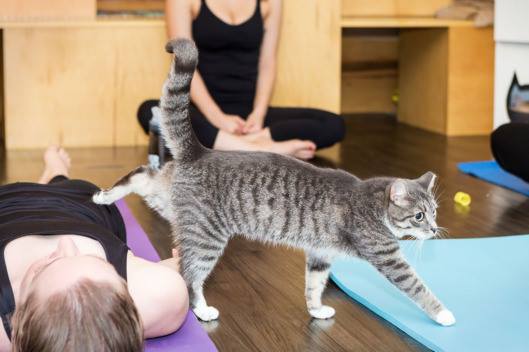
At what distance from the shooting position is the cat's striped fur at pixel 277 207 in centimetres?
178

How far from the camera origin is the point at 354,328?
1807mm

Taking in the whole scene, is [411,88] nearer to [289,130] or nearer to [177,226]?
[289,130]

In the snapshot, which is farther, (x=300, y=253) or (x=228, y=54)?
(x=228, y=54)

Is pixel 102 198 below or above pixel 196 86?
below

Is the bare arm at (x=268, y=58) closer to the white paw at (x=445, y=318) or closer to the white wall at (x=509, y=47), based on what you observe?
the white wall at (x=509, y=47)

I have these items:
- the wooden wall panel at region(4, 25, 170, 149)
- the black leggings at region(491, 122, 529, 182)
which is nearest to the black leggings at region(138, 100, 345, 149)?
the wooden wall panel at region(4, 25, 170, 149)

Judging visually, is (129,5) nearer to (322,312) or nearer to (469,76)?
(469,76)

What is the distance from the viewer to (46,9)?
12.1ft

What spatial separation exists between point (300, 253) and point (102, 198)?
25.8 inches

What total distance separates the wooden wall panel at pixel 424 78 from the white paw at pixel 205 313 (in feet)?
8.71

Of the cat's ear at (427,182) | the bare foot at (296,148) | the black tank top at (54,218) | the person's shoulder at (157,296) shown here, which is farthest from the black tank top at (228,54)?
the person's shoulder at (157,296)

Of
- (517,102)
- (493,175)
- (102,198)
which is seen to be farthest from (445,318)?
(517,102)

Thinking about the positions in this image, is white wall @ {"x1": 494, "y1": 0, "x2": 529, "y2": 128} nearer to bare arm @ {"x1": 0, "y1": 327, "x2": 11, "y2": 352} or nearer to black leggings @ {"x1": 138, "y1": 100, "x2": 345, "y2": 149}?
black leggings @ {"x1": 138, "y1": 100, "x2": 345, "y2": 149}

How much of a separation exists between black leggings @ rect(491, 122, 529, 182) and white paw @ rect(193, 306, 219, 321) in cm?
144
